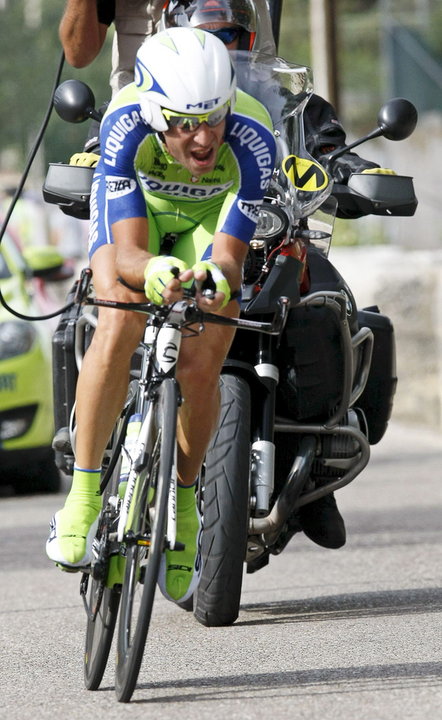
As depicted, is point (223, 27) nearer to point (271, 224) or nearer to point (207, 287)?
point (271, 224)

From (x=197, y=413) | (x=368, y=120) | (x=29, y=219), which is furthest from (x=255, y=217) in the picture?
(x=368, y=120)

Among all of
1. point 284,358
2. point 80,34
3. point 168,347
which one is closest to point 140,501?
point 168,347

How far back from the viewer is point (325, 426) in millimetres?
6555

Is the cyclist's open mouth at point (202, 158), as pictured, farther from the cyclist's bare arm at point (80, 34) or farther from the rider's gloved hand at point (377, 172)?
the cyclist's bare arm at point (80, 34)

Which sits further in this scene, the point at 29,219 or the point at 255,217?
the point at 29,219

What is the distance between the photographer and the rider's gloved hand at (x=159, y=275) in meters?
4.87

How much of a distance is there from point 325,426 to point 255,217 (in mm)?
1416

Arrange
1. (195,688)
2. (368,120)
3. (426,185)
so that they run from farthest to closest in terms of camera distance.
Result: (368,120)
(426,185)
(195,688)

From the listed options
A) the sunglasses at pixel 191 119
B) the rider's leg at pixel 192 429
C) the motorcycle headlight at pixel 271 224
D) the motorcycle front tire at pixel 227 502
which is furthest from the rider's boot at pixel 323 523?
the sunglasses at pixel 191 119

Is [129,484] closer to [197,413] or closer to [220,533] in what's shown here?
[197,413]

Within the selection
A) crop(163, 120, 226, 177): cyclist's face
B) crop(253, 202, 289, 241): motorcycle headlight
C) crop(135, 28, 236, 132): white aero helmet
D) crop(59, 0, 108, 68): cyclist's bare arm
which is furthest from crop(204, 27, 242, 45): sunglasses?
crop(163, 120, 226, 177): cyclist's face

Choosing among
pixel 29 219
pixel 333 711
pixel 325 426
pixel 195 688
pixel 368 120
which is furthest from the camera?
pixel 368 120

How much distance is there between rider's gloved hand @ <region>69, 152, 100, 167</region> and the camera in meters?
6.63

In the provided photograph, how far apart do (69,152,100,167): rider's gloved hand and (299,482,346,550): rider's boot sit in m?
1.69
